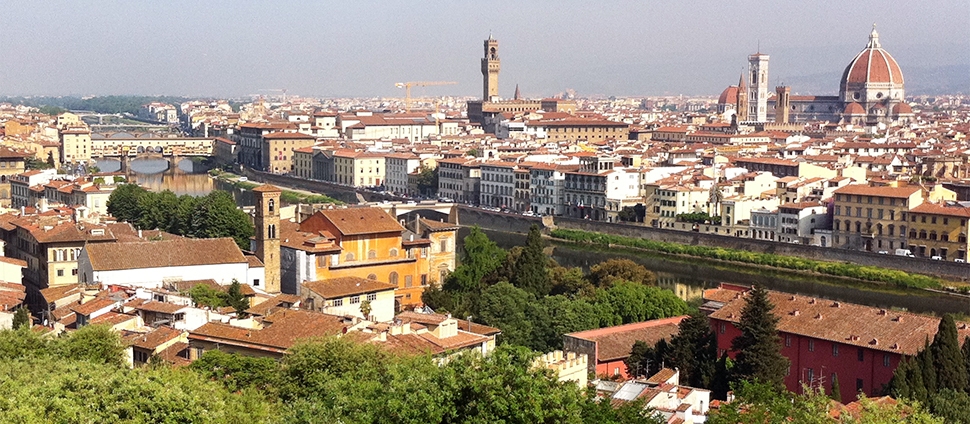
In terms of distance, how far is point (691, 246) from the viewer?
3372 centimetres

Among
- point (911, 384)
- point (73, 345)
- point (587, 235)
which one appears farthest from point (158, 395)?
point (587, 235)

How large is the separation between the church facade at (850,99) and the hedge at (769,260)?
42405 millimetres

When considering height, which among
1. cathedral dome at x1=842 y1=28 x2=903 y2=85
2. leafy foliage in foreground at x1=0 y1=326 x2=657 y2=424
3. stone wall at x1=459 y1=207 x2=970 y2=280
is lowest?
stone wall at x1=459 y1=207 x2=970 y2=280

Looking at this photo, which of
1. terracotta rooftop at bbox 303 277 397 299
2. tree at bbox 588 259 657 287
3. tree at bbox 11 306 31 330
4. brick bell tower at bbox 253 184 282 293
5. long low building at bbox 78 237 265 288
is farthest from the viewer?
tree at bbox 588 259 657 287

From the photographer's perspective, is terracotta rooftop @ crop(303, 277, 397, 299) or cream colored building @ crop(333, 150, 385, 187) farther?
cream colored building @ crop(333, 150, 385, 187)

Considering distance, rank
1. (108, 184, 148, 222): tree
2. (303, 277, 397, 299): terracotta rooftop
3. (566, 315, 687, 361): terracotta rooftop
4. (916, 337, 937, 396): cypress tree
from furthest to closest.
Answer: (108, 184, 148, 222): tree
(303, 277, 397, 299): terracotta rooftop
(566, 315, 687, 361): terracotta rooftop
(916, 337, 937, 396): cypress tree

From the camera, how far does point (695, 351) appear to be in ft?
52.9

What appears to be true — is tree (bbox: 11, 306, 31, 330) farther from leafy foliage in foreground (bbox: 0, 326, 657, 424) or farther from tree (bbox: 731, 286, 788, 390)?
tree (bbox: 731, 286, 788, 390)

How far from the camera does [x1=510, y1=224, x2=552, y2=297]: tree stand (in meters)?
21.3

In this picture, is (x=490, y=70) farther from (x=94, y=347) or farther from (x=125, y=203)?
(x=94, y=347)

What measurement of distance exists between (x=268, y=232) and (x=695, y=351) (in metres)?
8.52

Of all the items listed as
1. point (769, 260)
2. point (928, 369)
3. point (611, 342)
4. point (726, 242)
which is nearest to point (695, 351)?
point (611, 342)

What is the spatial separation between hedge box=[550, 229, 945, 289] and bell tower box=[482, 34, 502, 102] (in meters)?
43.6

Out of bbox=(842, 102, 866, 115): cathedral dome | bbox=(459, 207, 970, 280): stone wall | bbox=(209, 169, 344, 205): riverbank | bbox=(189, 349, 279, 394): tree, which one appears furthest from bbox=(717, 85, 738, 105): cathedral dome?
bbox=(189, 349, 279, 394): tree
